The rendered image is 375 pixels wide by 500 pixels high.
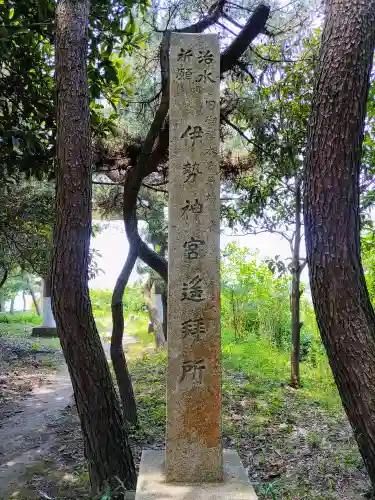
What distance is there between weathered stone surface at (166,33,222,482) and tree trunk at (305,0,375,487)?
618mm

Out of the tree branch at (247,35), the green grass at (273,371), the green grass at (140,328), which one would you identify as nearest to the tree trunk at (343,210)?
the tree branch at (247,35)

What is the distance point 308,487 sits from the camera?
3.89 meters

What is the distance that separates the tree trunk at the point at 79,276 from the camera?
3455 mm

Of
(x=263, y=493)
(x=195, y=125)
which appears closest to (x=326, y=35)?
(x=195, y=125)

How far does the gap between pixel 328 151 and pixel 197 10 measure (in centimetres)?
319

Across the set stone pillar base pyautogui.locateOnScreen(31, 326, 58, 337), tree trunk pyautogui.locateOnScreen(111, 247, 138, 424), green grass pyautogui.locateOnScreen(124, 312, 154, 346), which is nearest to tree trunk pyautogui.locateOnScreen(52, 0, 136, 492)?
tree trunk pyautogui.locateOnScreen(111, 247, 138, 424)

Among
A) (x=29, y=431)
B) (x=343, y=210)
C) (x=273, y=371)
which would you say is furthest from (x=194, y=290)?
(x=273, y=371)

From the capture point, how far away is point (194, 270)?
274cm

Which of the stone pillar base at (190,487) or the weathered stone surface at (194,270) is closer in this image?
the stone pillar base at (190,487)

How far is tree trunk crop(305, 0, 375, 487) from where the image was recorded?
2725mm

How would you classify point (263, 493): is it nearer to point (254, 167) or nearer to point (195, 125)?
point (195, 125)

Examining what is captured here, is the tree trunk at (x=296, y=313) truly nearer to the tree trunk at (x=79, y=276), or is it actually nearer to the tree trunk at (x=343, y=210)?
the tree trunk at (x=79, y=276)

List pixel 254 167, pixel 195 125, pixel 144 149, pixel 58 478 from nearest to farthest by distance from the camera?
1. pixel 195 125
2. pixel 58 478
3. pixel 144 149
4. pixel 254 167

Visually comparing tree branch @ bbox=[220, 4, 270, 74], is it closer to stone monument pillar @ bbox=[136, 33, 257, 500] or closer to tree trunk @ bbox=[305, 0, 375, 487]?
tree trunk @ bbox=[305, 0, 375, 487]
